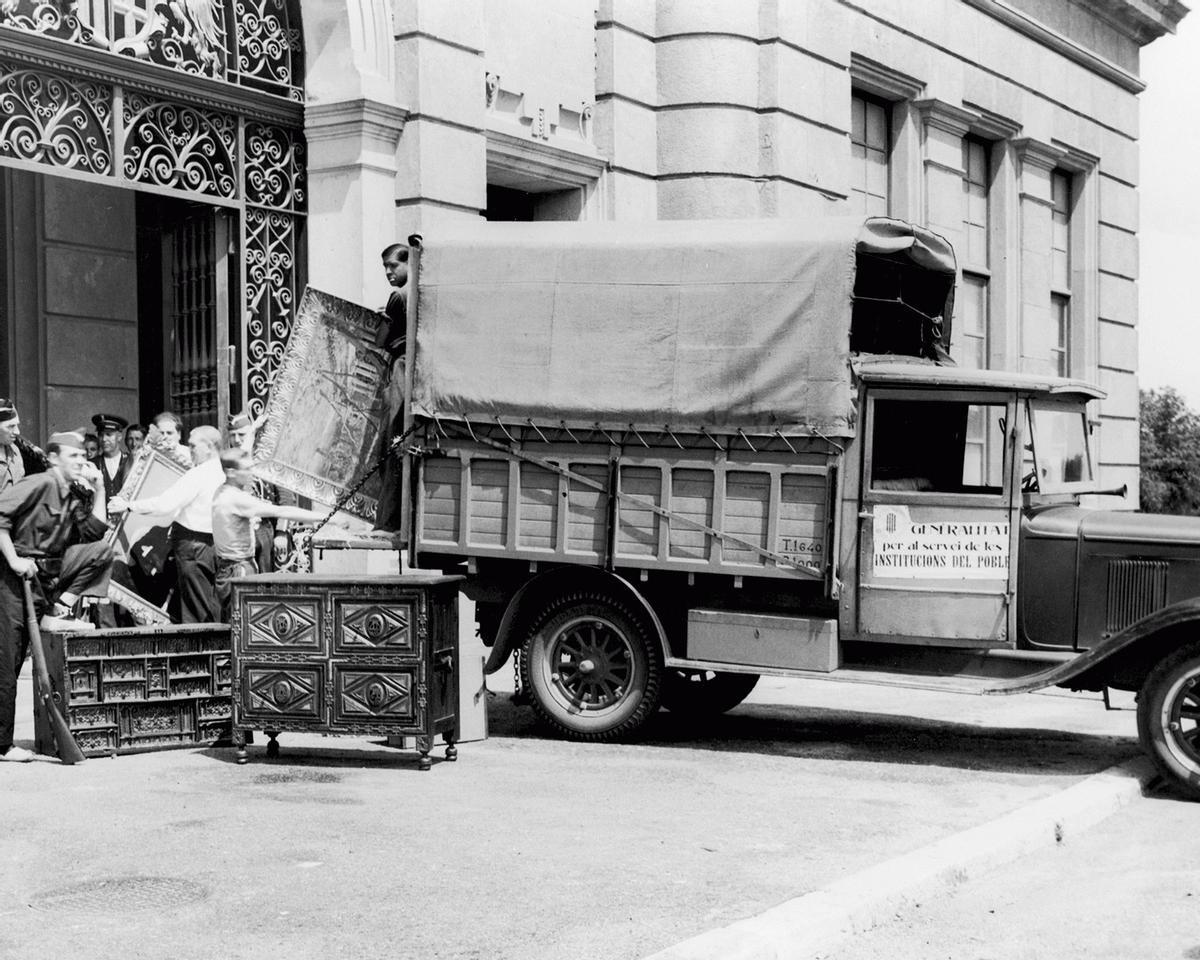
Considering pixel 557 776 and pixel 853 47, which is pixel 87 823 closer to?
pixel 557 776

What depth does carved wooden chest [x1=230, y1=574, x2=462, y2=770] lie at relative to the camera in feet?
28.5

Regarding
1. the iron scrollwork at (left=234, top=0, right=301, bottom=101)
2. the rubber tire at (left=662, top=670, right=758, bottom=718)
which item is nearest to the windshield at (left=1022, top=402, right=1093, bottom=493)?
the rubber tire at (left=662, top=670, right=758, bottom=718)

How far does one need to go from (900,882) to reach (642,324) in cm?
428

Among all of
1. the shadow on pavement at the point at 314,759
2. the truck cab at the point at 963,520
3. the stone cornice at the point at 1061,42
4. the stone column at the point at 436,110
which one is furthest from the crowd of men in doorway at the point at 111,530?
the stone cornice at the point at 1061,42

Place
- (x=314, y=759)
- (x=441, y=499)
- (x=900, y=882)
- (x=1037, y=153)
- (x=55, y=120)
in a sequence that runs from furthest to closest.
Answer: (x=1037, y=153), (x=55, y=120), (x=441, y=499), (x=314, y=759), (x=900, y=882)

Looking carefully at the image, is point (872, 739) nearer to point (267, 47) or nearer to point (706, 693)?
point (706, 693)

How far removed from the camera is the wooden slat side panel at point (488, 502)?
9.77 meters

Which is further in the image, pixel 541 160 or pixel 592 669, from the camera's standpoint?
pixel 541 160

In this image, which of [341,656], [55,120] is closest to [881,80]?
[55,120]

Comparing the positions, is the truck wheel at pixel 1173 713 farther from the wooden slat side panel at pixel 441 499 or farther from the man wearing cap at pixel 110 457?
the man wearing cap at pixel 110 457

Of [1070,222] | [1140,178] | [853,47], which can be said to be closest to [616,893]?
[853,47]

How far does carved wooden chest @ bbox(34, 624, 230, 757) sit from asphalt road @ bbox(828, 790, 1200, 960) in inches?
181

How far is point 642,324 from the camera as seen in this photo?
31.3 ft

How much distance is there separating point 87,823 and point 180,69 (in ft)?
24.5
